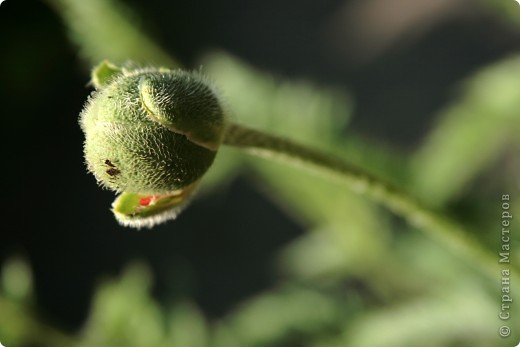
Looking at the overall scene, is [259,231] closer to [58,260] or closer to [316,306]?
[58,260]

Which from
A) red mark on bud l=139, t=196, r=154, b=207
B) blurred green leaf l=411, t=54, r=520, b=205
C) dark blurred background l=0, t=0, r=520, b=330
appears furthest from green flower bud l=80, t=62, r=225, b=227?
dark blurred background l=0, t=0, r=520, b=330

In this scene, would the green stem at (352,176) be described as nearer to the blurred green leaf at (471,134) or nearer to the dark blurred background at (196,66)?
the blurred green leaf at (471,134)

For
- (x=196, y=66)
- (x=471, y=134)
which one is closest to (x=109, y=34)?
(x=471, y=134)

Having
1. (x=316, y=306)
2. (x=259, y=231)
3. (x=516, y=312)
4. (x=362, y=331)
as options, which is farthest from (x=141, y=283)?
(x=259, y=231)

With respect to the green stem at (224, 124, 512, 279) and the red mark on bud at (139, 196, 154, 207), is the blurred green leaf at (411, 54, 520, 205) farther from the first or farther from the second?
the red mark on bud at (139, 196, 154, 207)

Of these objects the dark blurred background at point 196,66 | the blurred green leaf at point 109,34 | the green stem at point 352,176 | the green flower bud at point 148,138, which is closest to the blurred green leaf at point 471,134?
the green stem at point 352,176
